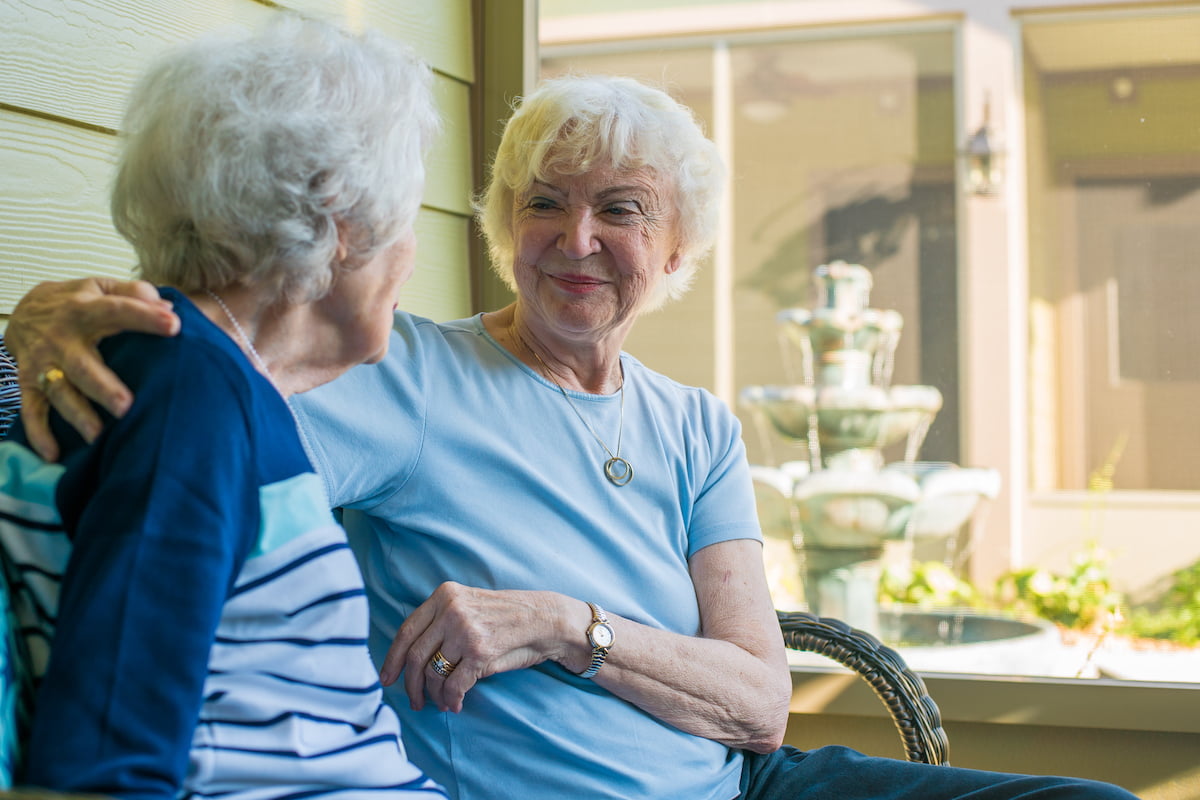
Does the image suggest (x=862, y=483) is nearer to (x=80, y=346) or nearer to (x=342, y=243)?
(x=342, y=243)

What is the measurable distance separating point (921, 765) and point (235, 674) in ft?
3.48

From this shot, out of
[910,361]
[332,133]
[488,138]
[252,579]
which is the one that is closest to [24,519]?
[252,579]

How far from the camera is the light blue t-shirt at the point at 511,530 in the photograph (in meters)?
1.39

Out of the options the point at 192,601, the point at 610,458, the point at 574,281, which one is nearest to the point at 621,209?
the point at 574,281

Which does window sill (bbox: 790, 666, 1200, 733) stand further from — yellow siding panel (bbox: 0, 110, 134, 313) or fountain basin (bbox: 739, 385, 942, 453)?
yellow siding panel (bbox: 0, 110, 134, 313)

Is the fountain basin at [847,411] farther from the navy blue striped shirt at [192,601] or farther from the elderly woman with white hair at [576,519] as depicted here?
the navy blue striped shirt at [192,601]

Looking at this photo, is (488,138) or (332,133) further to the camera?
(488,138)

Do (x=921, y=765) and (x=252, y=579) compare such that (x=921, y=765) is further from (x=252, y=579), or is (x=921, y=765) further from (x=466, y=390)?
(x=252, y=579)

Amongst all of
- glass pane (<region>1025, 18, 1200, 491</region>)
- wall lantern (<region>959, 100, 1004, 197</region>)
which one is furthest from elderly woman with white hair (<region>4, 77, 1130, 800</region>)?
wall lantern (<region>959, 100, 1004, 197</region>)

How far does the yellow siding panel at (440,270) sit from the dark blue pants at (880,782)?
1.12 meters

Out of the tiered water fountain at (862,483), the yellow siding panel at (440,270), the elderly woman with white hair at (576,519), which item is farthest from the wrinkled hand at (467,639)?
the tiered water fountain at (862,483)

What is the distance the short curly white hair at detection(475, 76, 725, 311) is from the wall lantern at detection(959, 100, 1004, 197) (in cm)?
200

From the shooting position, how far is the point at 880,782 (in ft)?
4.96

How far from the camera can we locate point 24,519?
0.83 metres
